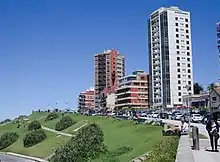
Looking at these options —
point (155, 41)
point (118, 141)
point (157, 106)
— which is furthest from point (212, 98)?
point (118, 141)

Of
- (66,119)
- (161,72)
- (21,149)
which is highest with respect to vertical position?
(161,72)

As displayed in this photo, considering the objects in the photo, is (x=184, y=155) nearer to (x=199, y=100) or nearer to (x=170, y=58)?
(x=199, y=100)

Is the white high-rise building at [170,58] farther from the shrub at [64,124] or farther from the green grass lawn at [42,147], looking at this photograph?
the green grass lawn at [42,147]

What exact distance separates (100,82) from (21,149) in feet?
348

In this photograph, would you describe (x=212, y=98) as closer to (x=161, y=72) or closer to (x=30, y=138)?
(x=161, y=72)

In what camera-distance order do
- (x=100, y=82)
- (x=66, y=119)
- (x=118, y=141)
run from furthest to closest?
(x=100, y=82), (x=66, y=119), (x=118, y=141)

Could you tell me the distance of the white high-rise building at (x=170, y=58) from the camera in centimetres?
11231

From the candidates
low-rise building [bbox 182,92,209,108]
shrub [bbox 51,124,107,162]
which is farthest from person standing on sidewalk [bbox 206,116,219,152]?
low-rise building [bbox 182,92,209,108]

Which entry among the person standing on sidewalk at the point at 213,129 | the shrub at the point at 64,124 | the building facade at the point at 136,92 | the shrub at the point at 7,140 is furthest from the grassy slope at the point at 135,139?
the building facade at the point at 136,92

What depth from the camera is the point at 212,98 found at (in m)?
90.1

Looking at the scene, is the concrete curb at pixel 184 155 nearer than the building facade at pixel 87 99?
Yes

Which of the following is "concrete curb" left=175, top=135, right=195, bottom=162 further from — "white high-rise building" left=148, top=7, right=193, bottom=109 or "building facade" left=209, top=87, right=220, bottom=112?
"white high-rise building" left=148, top=7, right=193, bottom=109

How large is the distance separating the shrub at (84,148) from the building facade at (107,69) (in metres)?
123

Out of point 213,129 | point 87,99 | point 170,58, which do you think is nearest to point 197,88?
point 170,58
